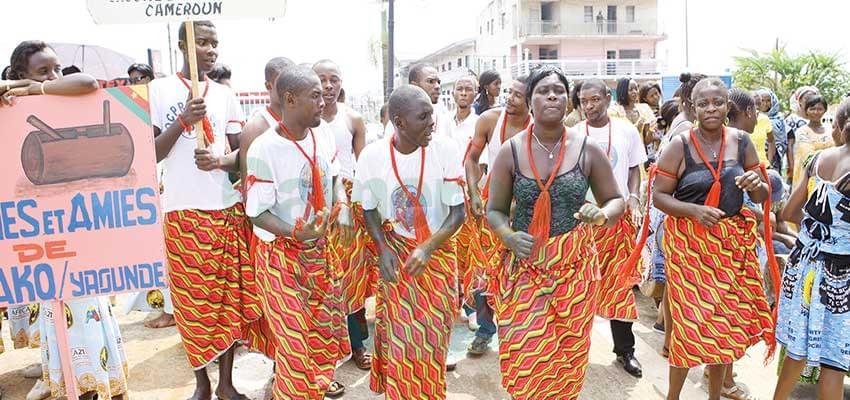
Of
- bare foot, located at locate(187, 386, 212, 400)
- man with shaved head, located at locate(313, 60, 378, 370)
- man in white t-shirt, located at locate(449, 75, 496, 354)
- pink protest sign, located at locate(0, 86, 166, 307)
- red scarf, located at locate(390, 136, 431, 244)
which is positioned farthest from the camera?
man in white t-shirt, located at locate(449, 75, 496, 354)

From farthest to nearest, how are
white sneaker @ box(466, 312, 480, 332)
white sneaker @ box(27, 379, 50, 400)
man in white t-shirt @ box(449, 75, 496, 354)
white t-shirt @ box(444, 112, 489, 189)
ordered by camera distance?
white sneaker @ box(466, 312, 480, 332) < white t-shirt @ box(444, 112, 489, 189) < man in white t-shirt @ box(449, 75, 496, 354) < white sneaker @ box(27, 379, 50, 400)

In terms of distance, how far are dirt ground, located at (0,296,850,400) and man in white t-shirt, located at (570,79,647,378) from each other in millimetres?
191

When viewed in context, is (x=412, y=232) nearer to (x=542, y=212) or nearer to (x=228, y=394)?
(x=542, y=212)

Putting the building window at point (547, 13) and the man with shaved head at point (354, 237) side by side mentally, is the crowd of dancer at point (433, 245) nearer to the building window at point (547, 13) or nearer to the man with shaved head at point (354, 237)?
the man with shaved head at point (354, 237)

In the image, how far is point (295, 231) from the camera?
2.92 metres

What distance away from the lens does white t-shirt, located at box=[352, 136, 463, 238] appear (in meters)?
3.06

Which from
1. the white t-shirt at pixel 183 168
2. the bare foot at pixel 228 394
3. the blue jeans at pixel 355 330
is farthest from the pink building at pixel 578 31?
the bare foot at pixel 228 394

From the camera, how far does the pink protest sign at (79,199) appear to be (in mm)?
2844

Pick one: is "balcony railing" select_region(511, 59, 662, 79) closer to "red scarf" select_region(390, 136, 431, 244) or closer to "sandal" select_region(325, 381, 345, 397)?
"sandal" select_region(325, 381, 345, 397)

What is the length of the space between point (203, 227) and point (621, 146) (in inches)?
101

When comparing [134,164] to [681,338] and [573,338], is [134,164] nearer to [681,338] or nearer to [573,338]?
[573,338]

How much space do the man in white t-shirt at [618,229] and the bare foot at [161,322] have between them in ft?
11.3

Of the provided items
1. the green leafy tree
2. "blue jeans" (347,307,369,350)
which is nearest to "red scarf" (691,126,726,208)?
"blue jeans" (347,307,369,350)

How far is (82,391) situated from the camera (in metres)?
3.39
